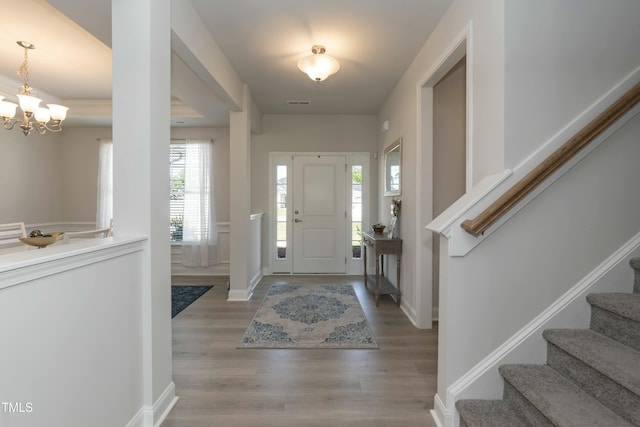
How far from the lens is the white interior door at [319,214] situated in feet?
17.5

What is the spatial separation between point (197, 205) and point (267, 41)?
10.4 feet

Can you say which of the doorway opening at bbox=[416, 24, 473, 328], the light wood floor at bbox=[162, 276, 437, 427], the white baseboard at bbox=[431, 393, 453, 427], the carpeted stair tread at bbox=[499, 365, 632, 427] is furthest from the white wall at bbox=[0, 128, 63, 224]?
the carpeted stair tread at bbox=[499, 365, 632, 427]

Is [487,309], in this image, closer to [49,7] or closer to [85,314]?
[85,314]

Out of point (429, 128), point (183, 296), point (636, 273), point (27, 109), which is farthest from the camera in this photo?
point (183, 296)

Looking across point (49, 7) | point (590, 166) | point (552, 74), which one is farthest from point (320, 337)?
point (49, 7)

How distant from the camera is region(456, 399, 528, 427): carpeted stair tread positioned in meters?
1.45

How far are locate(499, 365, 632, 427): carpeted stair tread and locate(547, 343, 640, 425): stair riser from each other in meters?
0.02

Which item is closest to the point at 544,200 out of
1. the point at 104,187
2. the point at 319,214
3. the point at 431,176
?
the point at 431,176

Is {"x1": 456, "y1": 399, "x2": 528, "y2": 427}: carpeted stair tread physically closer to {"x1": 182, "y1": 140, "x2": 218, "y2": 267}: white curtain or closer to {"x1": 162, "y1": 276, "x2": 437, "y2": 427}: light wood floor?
{"x1": 162, "y1": 276, "x2": 437, "y2": 427}: light wood floor

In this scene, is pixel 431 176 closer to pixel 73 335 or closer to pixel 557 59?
pixel 557 59

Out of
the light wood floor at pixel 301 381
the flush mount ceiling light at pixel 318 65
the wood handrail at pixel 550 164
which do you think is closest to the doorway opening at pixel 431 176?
the light wood floor at pixel 301 381

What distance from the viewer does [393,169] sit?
4148 millimetres

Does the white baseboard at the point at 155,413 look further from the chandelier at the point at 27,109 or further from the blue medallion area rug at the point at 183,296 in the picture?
the chandelier at the point at 27,109

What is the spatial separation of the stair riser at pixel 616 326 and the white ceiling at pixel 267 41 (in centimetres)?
225
